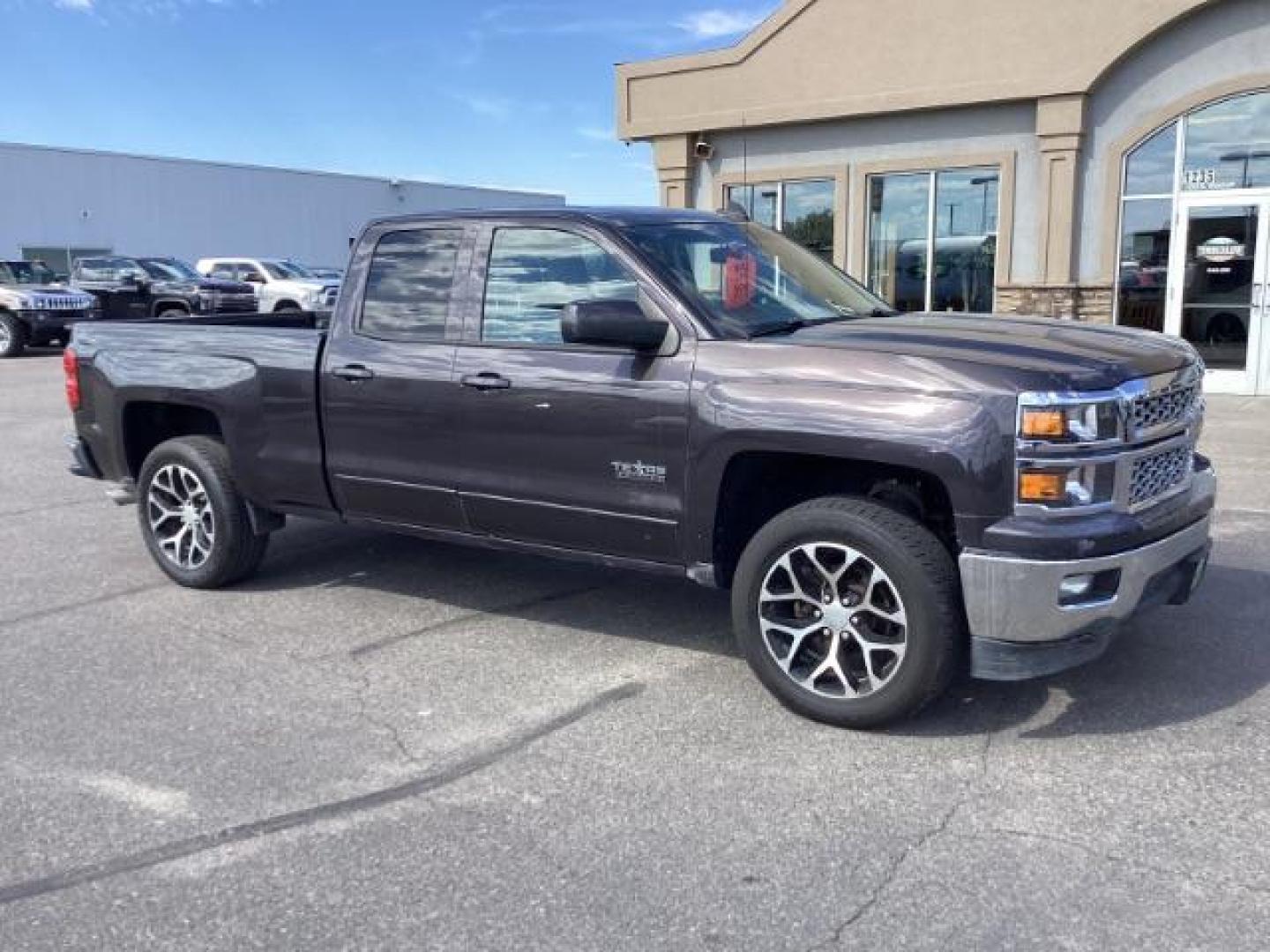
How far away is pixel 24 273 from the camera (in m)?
23.9

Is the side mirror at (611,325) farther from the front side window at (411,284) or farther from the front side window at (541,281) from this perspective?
the front side window at (411,284)

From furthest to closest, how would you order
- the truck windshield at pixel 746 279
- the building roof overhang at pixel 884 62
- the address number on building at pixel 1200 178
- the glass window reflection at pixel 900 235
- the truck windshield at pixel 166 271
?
1. the truck windshield at pixel 166 271
2. the glass window reflection at pixel 900 235
3. the building roof overhang at pixel 884 62
4. the address number on building at pixel 1200 178
5. the truck windshield at pixel 746 279

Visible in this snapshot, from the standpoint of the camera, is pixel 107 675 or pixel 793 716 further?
pixel 107 675

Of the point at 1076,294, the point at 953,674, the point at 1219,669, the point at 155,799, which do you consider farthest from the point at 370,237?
the point at 1076,294

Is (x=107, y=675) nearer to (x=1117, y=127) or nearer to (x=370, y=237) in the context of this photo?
(x=370, y=237)

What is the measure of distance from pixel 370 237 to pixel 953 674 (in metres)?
3.36

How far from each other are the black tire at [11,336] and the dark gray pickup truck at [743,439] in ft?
63.3

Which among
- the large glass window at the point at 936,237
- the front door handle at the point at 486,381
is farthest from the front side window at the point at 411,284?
the large glass window at the point at 936,237

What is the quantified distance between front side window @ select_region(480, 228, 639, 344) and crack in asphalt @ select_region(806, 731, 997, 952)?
87.3 inches

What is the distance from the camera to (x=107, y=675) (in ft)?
16.0

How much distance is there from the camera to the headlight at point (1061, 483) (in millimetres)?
3740

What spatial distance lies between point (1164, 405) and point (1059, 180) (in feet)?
36.4

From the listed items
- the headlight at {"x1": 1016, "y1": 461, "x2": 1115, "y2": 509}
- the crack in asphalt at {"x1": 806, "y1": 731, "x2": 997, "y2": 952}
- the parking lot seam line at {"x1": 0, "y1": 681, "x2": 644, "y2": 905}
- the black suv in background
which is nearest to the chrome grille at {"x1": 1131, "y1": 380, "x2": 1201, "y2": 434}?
the headlight at {"x1": 1016, "y1": 461, "x2": 1115, "y2": 509}

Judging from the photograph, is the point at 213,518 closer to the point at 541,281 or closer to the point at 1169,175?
the point at 541,281
